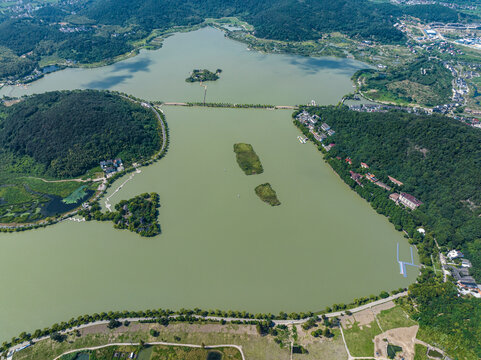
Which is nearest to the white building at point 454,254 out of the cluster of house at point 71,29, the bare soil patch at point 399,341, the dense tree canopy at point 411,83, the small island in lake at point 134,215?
the bare soil patch at point 399,341

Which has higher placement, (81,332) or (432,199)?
(432,199)

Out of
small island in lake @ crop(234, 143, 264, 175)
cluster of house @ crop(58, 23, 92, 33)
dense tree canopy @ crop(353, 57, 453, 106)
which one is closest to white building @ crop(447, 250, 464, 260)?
small island in lake @ crop(234, 143, 264, 175)

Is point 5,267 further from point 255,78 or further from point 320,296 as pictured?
point 255,78

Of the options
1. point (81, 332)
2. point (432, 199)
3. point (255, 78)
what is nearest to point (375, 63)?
point (255, 78)

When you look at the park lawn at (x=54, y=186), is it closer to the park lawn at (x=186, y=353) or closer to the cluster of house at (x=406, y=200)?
the park lawn at (x=186, y=353)

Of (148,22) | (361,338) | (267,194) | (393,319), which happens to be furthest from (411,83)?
(148,22)

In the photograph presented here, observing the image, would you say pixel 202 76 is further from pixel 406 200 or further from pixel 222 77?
pixel 406 200
